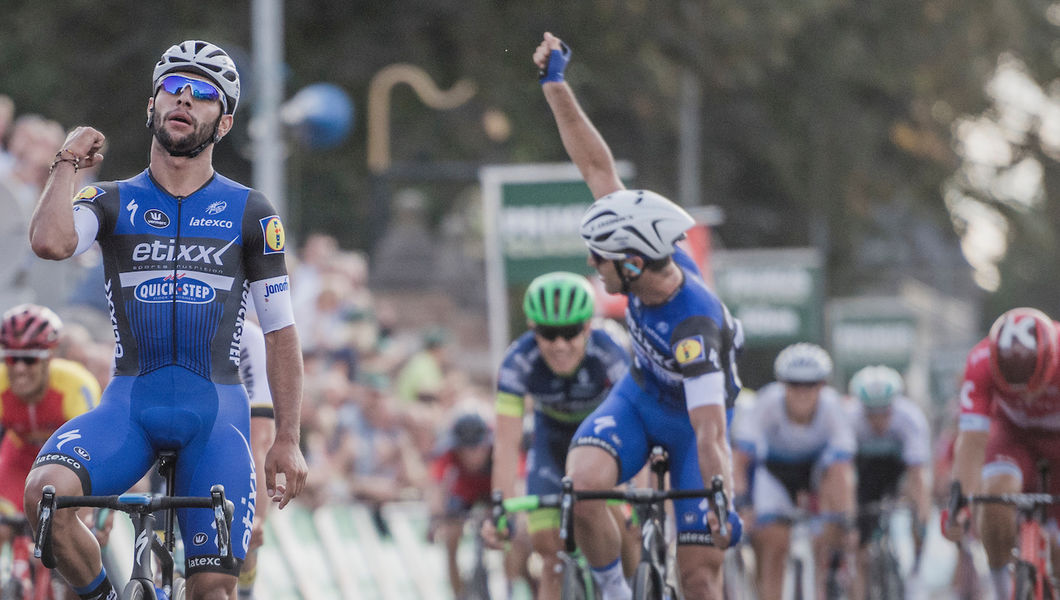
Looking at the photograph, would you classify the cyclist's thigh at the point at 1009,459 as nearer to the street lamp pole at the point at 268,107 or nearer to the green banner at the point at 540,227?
the green banner at the point at 540,227

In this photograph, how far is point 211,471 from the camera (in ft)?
22.6

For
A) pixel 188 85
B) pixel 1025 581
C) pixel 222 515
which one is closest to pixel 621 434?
pixel 1025 581

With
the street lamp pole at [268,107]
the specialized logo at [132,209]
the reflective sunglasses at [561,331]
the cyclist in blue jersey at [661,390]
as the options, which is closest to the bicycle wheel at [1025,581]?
the cyclist in blue jersey at [661,390]

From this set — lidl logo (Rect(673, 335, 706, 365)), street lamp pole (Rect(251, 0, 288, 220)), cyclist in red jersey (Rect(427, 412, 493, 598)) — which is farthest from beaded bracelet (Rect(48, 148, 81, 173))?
street lamp pole (Rect(251, 0, 288, 220))

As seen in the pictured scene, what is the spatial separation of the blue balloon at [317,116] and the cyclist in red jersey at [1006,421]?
438 inches

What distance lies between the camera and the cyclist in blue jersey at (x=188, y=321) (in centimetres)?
680

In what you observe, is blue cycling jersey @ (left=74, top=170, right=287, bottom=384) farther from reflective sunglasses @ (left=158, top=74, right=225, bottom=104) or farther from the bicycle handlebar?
the bicycle handlebar

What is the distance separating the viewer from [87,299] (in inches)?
583

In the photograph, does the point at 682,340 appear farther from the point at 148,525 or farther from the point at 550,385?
the point at 148,525

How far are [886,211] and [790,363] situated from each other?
58.4ft

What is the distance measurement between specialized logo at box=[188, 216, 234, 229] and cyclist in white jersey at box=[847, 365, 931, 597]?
31.9 ft

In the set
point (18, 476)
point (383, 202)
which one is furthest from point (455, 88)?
point (18, 476)

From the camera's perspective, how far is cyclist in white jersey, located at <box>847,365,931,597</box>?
15891mm

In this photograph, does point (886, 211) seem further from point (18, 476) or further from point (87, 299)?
point (18, 476)
